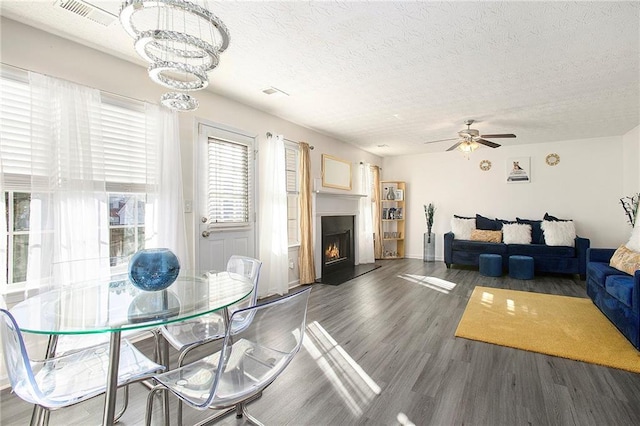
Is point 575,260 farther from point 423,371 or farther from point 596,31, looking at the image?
point 423,371

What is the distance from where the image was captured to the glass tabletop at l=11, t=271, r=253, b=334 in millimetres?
1299

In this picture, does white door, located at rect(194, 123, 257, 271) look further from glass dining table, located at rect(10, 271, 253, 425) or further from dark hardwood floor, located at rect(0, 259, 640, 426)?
glass dining table, located at rect(10, 271, 253, 425)

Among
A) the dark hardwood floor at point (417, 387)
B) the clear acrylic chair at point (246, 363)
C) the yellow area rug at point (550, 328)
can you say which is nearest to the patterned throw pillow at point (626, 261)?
the yellow area rug at point (550, 328)

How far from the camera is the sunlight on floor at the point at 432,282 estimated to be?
4574 mm

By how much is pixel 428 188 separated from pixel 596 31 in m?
5.06

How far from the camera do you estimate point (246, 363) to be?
1479 mm

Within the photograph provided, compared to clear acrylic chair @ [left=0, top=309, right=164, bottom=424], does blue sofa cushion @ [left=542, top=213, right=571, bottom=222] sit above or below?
above

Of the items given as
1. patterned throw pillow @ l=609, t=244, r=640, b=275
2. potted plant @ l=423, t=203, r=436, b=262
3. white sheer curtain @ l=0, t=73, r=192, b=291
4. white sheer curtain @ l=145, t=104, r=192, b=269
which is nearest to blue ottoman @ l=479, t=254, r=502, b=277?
potted plant @ l=423, t=203, r=436, b=262

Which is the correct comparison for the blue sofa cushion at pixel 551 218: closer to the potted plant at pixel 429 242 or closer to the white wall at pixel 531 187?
the white wall at pixel 531 187

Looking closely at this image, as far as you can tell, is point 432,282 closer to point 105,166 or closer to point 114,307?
point 114,307

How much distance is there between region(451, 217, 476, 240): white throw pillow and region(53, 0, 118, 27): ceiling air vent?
6.27 metres

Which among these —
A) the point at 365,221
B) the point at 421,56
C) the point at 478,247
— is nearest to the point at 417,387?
the point at 421,56

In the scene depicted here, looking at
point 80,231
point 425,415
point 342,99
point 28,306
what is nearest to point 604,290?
point 425,415

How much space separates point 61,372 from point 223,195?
96.1 inches
